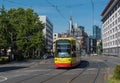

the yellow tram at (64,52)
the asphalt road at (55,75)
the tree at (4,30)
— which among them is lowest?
the asphalt road at (55,75)

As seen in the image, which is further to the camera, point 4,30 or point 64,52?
point 4,30

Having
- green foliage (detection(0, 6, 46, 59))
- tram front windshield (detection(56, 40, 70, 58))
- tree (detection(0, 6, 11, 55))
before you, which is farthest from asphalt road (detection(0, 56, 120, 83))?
green foliage (detection(0, 6, 46, 59))

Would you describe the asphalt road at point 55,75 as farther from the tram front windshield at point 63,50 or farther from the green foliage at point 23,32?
the green foliage at point 23,32

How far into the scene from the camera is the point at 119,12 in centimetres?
11731

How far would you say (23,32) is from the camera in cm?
8881

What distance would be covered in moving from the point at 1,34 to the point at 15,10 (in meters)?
20.1

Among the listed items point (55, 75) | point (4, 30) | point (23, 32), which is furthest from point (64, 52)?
point (23, 32)

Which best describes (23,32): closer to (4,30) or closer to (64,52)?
(4,30)

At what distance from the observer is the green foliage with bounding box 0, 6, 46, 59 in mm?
84750

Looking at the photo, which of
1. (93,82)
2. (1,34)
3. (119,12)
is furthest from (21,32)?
(93,82)

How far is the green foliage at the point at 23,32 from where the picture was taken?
84.8 meters

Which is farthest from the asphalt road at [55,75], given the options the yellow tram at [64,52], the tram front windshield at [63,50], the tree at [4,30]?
the tree at [4,30]

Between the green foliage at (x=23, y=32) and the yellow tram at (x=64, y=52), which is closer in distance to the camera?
the yellow tram at (x=64, y=52)

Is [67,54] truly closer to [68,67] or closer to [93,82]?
[68,67]
